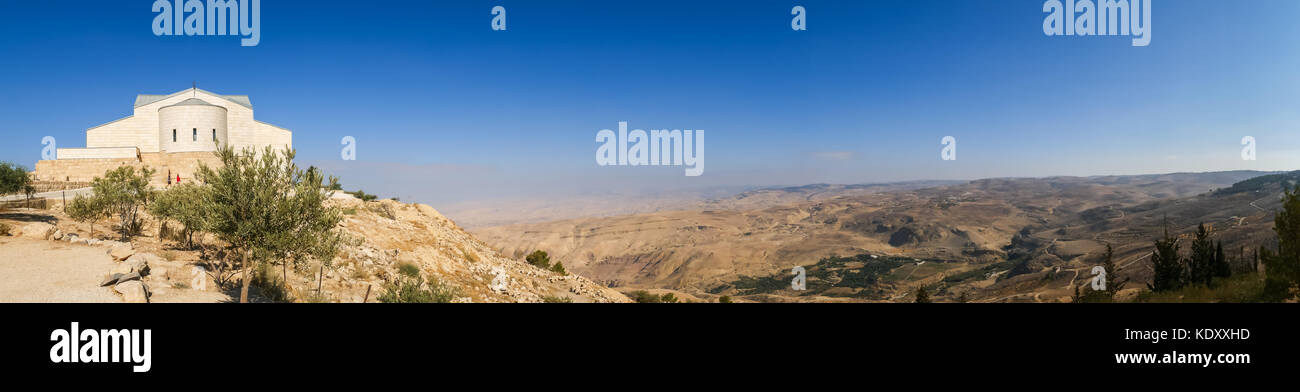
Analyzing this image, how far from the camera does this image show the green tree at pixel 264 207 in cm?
1267

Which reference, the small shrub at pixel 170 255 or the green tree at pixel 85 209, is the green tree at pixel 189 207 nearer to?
the small shrub at pixel 170 255

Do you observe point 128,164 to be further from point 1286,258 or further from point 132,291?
point 1286,258

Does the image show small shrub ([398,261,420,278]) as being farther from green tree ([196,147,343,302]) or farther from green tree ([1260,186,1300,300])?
green tree ([1260,186,1300,300])

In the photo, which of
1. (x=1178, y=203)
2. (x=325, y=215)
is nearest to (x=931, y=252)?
(x=1178, y=203)

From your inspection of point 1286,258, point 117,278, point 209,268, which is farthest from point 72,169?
point 1286,258

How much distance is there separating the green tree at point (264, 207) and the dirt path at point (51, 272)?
2.93m

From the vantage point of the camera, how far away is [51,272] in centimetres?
1376

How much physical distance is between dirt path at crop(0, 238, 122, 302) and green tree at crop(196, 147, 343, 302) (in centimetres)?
293

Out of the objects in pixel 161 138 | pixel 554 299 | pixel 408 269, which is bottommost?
pixel 554 299

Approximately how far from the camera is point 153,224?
75.6 ft

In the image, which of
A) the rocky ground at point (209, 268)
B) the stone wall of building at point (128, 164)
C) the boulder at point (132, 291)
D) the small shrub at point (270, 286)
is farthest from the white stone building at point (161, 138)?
the boulder at point (132, 291)

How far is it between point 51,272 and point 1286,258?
35204 mm
